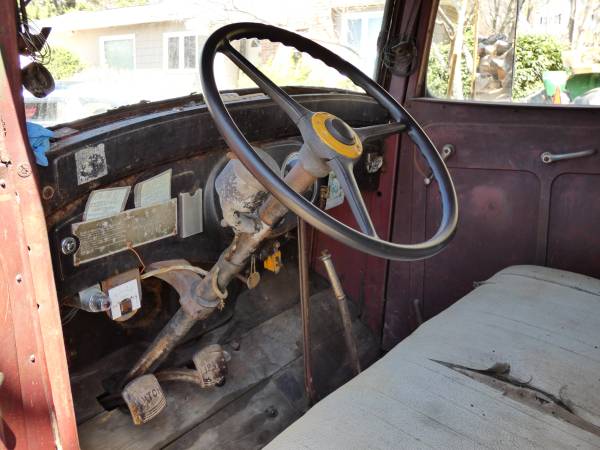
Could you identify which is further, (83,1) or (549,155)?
(549,155)

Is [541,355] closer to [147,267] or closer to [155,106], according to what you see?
[147,267]

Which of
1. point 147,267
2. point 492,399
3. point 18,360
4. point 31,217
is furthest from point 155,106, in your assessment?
point 492,399

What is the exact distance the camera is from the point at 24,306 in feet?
3.51

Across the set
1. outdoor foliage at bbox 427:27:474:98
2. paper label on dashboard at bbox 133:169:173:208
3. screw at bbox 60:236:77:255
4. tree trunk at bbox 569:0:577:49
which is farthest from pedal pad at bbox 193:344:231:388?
tree trunk at bbox 569:0:577:49

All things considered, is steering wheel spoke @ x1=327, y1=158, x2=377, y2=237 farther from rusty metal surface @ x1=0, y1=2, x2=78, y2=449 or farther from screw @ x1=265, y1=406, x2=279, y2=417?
screw @ x1=265, y1=406, x2=279, y2=417

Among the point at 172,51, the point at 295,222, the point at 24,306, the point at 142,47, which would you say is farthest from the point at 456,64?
the point at 24,306

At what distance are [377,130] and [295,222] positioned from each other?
1.91 feet

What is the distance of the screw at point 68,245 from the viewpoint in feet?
3.94

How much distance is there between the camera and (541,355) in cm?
133

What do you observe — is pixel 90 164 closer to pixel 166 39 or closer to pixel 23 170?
pixel 23 170

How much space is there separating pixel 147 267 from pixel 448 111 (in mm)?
1195

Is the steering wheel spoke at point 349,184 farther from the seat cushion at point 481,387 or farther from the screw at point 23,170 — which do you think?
the screw at point 23,170

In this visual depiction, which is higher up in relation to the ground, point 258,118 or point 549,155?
point 258,118

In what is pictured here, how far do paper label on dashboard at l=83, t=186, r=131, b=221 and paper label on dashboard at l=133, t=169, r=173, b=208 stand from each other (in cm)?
4
